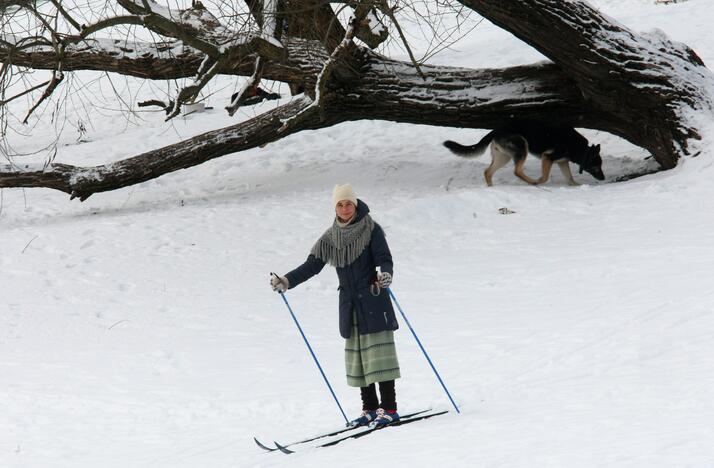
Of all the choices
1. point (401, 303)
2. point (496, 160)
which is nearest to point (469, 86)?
point (496, 160)

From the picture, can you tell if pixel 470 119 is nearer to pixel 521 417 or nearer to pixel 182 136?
pixel 182 136

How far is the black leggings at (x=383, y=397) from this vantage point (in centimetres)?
595

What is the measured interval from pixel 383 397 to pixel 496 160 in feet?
22.1

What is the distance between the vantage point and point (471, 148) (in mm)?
12547

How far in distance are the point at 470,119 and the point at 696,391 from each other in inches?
297

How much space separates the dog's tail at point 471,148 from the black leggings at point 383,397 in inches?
265

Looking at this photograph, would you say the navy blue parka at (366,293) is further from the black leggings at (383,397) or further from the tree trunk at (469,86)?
the tree trunk at (469,86)

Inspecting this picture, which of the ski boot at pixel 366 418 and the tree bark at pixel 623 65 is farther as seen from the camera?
the tree bark at pixel 623 65

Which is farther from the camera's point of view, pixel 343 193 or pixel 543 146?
pixel 543 146

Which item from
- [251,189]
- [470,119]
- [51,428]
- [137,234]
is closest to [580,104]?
[470,119]

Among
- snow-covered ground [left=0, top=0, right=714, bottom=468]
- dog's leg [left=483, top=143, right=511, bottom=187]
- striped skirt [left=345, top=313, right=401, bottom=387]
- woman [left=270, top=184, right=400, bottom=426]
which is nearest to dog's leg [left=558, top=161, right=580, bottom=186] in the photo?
snow-covered ground [left=0, top=0, right=714, bottom=468]

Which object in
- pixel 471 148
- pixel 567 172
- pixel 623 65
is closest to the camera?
pixel 623 65

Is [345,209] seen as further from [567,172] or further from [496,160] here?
[567,172]

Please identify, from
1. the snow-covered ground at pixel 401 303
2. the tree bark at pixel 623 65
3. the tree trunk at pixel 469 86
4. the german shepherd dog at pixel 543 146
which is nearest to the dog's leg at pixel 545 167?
the german shepherd dog at pixel 543 146
